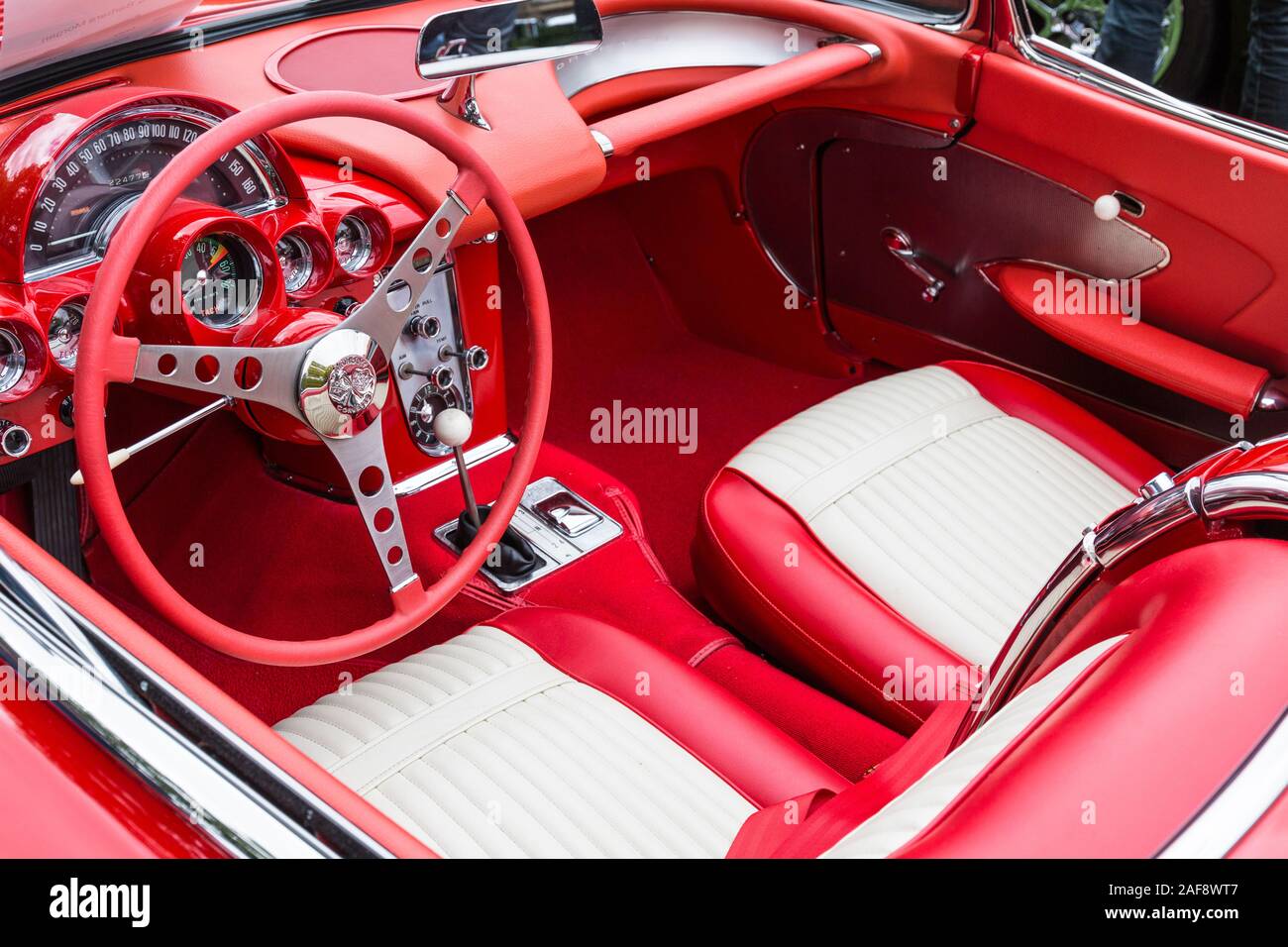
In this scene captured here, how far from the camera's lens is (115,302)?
1.09 meters

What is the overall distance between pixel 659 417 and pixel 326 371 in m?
1.34

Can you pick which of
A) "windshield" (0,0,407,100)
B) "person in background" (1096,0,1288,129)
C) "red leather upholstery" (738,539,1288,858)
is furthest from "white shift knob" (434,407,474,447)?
"person in background" (1096,0,1288,129)

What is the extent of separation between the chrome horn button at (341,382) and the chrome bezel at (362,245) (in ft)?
0.74

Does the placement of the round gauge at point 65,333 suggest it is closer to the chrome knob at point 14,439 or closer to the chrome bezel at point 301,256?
the chrome knob at point 14,439

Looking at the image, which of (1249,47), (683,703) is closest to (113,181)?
(683,703)

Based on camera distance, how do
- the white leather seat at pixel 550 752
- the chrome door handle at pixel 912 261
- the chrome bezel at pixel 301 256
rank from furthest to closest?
the chrome door handle at pixel 912 261 → the chrome bezel at pixel 301 256 → the white leather seat at pixel 550 752

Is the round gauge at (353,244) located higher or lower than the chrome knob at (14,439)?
higher

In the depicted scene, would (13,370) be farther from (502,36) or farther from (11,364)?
(502,36)

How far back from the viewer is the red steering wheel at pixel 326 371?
109cm

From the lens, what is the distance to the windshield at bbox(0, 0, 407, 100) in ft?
4.67

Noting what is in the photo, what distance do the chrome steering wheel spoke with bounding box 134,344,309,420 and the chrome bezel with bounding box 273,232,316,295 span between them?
0.18m

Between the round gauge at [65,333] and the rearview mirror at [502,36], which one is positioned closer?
the round gauge at [65,333]

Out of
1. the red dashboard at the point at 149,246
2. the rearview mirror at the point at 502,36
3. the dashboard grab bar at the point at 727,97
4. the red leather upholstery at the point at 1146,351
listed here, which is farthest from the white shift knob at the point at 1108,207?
the red dashboard at the point at 149,246
